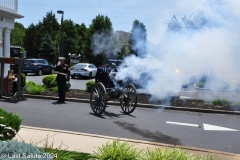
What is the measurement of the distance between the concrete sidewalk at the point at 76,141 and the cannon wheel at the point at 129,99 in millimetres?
3157

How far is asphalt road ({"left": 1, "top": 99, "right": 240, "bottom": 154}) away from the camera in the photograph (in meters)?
7.22

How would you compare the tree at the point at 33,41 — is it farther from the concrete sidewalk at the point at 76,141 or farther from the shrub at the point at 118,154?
the shrub at the point at 118,154

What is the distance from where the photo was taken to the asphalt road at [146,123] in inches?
284

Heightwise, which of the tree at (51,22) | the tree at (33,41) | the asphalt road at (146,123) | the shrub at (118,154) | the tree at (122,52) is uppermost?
the tree at (51,22)

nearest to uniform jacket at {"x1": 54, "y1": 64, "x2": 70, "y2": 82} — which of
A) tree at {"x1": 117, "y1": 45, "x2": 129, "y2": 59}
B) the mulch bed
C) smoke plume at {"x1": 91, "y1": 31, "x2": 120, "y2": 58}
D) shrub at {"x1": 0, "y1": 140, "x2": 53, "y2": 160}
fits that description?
the mulch bed

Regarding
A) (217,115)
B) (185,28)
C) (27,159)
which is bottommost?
(217,115)

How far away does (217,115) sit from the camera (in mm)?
10711

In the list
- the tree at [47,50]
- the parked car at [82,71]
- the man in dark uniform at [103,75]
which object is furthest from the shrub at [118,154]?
the tree at [47,50]

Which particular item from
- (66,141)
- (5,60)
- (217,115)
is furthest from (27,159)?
(5,60)

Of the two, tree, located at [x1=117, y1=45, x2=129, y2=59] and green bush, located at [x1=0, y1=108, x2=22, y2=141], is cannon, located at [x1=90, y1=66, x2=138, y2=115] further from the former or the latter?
green bush, located at [x1=0, y1=108, x2=22, y2=141]

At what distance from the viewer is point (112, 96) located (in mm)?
10109

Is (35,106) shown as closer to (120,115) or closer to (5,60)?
(5,60)

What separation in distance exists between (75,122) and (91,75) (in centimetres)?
1844

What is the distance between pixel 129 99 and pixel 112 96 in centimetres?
63
